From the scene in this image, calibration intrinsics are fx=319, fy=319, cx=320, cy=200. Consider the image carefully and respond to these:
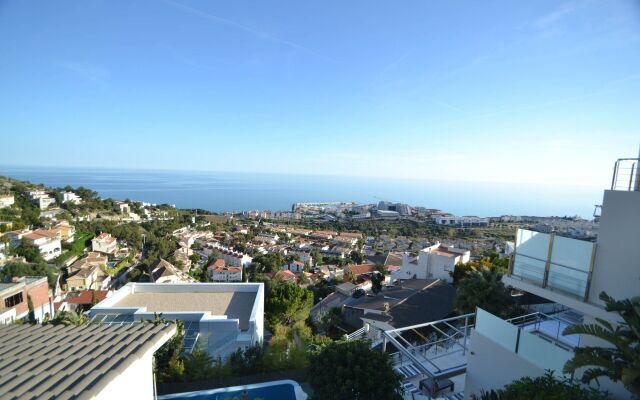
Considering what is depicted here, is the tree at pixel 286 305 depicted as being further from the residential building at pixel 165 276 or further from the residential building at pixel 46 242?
the residential building at pixel 46 242

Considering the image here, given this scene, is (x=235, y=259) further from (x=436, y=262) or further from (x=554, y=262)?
(x=554, y=262)

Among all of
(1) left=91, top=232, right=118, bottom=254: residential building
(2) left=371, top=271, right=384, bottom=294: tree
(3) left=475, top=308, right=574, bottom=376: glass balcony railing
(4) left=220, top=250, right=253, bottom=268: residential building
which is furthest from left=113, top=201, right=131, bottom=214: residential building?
(3) left=475, top=308, right=574, bottom=376: glass balcony railing

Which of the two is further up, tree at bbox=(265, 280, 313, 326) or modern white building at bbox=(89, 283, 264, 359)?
modern white building at bbox=(89, 283, 264, 359)

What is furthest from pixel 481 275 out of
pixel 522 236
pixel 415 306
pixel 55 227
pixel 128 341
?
pixel 55 227

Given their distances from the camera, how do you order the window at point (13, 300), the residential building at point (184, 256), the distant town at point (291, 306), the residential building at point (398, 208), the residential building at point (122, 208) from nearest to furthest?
the distant town at point (291, 306), the window at point (13, 300), the residential building at point (184, 256), the residential building at point (122, 208), the residential building at point (398, 208)

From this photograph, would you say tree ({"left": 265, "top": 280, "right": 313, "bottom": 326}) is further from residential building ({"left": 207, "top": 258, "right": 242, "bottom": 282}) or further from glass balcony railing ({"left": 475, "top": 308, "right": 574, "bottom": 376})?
residential building ({"left": 207, "top": 258, "right": 242, "bottom": 282})

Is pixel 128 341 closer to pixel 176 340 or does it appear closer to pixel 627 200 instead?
pixel 176 340

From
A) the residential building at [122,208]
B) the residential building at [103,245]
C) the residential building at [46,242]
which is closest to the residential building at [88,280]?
the residential building at [46,242]
